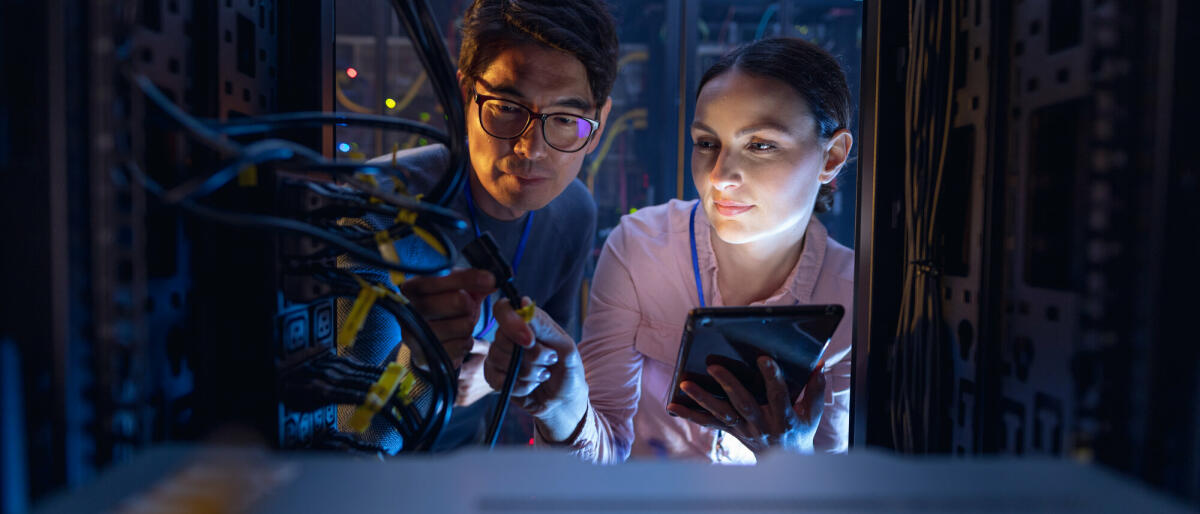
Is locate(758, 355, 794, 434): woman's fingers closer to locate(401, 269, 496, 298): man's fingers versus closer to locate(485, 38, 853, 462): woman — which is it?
locate(485, 38, 853, 462): woman

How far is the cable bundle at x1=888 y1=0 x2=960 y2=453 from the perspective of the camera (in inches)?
25.3

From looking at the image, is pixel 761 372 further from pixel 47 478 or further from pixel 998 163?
pixel 47 478

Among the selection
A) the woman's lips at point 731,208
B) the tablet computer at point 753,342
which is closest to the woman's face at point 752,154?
the woman's lips at point 731,208

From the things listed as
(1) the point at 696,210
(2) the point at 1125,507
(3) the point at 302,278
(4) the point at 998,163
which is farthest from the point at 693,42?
(2) the point at 1125,507

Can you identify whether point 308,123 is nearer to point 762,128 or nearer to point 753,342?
point 753,342

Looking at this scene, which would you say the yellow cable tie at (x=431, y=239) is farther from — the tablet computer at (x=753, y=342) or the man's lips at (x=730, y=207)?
the man's lips at (x=730, y=207)

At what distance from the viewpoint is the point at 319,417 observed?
2.35ft

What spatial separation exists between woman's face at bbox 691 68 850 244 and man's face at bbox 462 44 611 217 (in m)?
0.22

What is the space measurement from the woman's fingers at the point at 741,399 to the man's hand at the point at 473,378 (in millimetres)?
555

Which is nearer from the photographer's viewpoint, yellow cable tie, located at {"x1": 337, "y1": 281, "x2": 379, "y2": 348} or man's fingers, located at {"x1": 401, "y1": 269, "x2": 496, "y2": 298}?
yellow cable tie, located at {"x1": 337, "y1": 281, "x2": 379, "y2": 348}

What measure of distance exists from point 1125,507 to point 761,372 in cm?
49

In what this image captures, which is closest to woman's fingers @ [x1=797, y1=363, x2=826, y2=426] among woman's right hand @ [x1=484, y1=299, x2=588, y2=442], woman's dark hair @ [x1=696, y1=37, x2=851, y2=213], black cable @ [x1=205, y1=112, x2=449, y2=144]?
woman's right hand @ [x1=484, y1=299, x2=588, y2=442]

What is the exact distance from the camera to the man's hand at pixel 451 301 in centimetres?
74

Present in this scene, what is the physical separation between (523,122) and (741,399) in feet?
1.91
